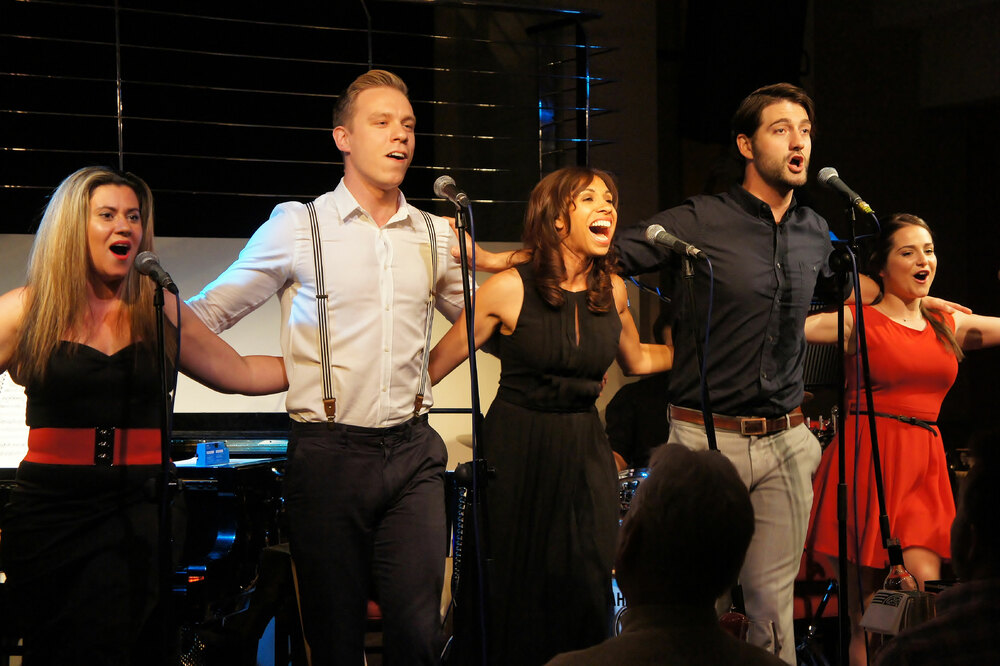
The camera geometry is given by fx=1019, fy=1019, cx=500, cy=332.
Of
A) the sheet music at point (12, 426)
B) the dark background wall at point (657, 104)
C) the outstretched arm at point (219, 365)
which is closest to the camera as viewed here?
the outstretched arm at point (219, 365)

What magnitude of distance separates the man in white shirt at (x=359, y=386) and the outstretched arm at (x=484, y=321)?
12 centimetres

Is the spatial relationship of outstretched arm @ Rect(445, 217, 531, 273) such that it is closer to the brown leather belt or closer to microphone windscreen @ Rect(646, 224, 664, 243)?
microphone windscreen @ Rect(646, 224, 664, 243)

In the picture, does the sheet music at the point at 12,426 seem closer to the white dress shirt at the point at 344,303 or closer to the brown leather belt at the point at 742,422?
the white dress shirt at the point at 344,303

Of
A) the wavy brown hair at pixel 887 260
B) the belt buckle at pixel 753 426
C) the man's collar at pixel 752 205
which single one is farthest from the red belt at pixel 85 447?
the wavy brown hair at pixel 887 260

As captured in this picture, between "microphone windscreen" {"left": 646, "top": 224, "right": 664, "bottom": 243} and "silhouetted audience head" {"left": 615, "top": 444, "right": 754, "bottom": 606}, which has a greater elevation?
"microphone windscreen" {"left": 646, "top": 224, "right": 664, "bottom": 243}

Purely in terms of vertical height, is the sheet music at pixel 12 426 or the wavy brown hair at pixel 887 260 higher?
the wavy brown hair at pixel 887 260

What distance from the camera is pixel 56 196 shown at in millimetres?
2684

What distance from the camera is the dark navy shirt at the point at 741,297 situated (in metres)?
3.28

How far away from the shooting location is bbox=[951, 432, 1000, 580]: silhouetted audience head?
1.53 metres

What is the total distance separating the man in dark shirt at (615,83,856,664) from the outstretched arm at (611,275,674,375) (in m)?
0.09

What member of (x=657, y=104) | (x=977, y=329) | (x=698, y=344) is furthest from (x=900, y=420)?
(x=657, y=104)

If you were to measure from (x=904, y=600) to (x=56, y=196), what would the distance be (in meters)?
2.39

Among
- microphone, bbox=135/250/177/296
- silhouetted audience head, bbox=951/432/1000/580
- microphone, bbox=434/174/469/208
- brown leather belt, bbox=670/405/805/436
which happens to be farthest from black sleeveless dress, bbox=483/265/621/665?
silhouetted audience head, bbox=951/432/1000/580

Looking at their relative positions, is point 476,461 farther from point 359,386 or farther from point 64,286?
point 64,286
